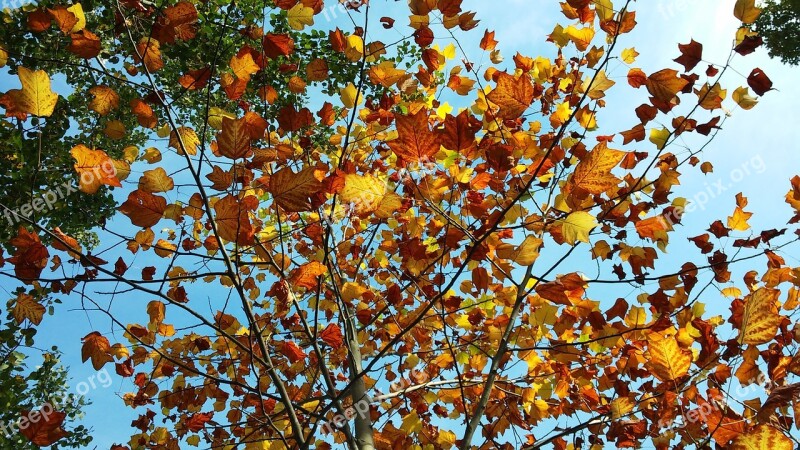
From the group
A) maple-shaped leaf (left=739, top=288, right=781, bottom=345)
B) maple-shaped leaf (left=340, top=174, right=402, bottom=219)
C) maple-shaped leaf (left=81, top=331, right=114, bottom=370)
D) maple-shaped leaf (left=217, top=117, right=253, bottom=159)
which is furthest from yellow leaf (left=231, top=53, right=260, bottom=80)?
maple-shaped leaf (left=739, top=288, right=781, bottom=345)

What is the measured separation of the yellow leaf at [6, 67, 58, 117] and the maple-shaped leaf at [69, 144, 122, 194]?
6.8 inches

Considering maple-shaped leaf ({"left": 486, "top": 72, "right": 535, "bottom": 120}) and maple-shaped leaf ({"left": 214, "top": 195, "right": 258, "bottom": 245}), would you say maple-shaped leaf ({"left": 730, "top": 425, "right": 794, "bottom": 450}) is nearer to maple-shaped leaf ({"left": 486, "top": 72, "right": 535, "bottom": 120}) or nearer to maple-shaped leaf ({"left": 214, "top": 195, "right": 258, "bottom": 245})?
maple-shaped leaf ({"left": 486, "top": 72, "right": 535, "bottom": 120})

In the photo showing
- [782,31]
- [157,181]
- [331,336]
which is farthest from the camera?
[782,31]

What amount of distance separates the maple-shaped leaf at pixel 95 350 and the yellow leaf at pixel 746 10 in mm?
2876

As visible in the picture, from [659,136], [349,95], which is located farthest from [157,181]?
[659,136]

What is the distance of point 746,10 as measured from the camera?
174 centimetres

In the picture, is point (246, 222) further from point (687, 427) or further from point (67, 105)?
point (67, 105)

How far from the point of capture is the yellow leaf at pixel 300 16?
2076 mm

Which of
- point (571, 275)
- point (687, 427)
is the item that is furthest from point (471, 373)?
point (571, 275)

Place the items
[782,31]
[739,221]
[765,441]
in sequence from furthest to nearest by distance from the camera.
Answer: [782,31] < [739,221] < [765,441]

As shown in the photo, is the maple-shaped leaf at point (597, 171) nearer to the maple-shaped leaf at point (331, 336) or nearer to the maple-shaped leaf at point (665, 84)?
the maple-shaped leaf at point (665, 84)

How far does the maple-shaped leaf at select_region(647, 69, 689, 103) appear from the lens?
175 cm

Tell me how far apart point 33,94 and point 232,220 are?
717mm

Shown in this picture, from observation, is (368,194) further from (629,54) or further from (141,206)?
(629,54)
